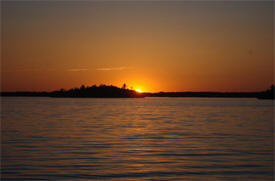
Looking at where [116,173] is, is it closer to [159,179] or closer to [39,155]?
[159,179]

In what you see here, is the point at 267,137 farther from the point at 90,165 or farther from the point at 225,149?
the point at 90,165

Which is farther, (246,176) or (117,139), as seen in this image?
(117,139)

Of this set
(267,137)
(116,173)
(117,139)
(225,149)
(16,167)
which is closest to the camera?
(116,173)

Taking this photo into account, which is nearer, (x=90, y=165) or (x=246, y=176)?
(x=246, y=176)

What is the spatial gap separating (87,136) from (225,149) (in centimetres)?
1266

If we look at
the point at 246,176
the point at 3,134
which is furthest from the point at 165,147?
the point at 3,134

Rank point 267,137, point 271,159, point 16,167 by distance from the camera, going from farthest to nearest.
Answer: point 267,137, point 271,159, point 16,167

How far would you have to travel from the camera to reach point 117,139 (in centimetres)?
2873

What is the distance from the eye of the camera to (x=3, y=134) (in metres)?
31.8

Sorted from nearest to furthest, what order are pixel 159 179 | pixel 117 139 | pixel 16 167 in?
pixel 159 179 → pixel 16 167 → pixel 117 139

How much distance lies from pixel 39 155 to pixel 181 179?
9850 mm

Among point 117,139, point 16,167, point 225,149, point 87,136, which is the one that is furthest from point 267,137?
point 16,167

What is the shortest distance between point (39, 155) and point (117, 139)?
28.1 ft

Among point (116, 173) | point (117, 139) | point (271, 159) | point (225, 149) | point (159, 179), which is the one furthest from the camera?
point (117, 139)
